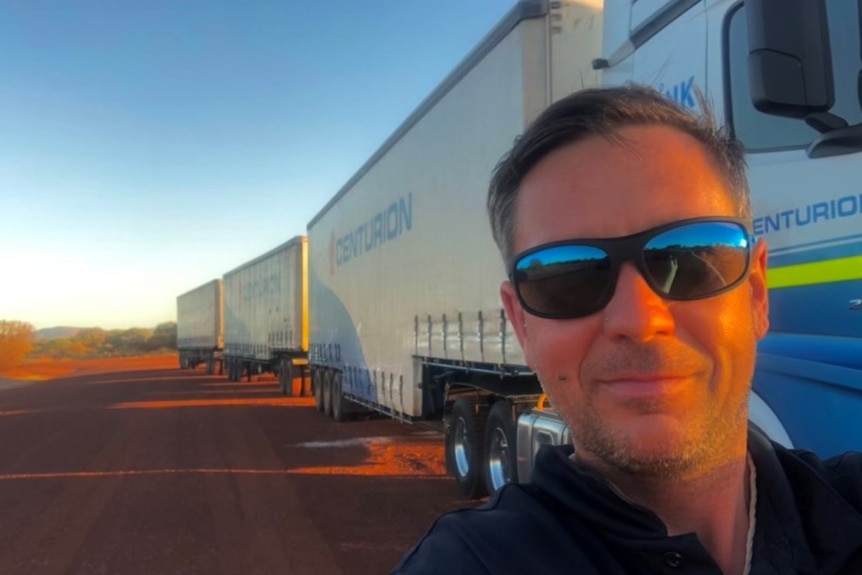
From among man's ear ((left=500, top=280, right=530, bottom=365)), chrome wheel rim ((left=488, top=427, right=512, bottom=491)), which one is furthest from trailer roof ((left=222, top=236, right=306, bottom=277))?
man's ear ((left=500, top=280, right=530, bottom=365))

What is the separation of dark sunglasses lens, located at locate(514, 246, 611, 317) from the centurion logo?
21.8 feet

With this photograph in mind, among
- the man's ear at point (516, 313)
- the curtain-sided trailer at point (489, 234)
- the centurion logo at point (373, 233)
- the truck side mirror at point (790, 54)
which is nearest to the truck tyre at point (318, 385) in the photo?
the centurion logo at point (373, 233)

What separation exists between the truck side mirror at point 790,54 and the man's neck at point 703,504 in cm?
121

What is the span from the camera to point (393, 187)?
868 centimetres

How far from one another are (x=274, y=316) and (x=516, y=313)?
20.1 metres

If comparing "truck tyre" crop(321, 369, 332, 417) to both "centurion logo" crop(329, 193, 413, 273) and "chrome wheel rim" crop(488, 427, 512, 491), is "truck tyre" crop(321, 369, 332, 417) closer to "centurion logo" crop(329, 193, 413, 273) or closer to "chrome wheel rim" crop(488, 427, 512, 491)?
"centurion logo" crop(329, 193, 413, 273)

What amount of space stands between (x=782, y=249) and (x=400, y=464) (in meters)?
7.01

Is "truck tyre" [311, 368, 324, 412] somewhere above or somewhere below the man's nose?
below

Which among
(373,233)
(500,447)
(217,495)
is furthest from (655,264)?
(373,233)

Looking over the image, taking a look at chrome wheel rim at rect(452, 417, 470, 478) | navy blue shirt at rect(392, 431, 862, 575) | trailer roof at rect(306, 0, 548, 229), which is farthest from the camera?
chrome wheel rim at rect(452, 417, 470, 478)

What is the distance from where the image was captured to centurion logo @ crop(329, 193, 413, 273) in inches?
325

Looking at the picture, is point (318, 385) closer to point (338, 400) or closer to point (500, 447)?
point (338, 400)

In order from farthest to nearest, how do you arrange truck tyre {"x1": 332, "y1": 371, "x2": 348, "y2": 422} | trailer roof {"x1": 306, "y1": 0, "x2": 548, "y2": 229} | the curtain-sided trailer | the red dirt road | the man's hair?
truck tyre {"x1": 332, "y1": 371, "x2": 348, "y2": 422}
the red dirt road
trailer roof {"x1": 306, "y1": 0, "x2": 548, "y2": 229}
the curtain-sided trailer
the man's hair

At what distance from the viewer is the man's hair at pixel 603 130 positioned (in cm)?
137
